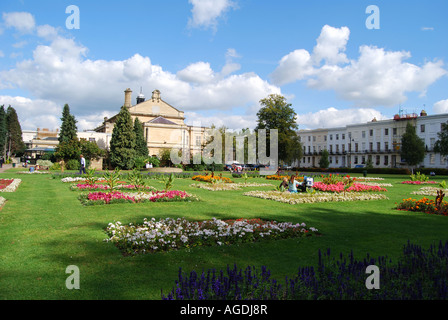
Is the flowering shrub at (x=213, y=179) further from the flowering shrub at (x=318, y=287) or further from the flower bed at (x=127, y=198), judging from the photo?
the flowering shrub at (x=318, y=287)

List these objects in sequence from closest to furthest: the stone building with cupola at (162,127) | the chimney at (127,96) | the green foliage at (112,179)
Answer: the green foliage at (112,179) < the stone building with cupola at (162,127) < the chimney at (127,96)

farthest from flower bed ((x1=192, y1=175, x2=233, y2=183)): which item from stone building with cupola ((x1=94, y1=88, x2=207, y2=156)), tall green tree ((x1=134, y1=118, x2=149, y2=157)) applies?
stone building with cupola ((x1=94, y1=88, x2=207, y2=156))

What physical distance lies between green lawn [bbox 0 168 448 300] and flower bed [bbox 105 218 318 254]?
1.05 ft

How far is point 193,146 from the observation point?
226ft

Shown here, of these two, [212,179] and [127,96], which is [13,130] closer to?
[127,96]

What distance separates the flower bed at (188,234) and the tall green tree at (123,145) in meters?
42.2

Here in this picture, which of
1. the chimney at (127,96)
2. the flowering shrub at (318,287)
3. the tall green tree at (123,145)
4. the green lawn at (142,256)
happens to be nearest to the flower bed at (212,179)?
the green lawn at (142,256)

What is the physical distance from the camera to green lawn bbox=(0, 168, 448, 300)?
468 centimetres

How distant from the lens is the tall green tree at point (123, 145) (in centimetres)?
4850

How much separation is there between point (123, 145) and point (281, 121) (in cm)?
2382

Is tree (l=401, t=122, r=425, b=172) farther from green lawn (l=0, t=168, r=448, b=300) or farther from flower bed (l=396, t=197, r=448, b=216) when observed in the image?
green lawn (l=0, t=168, r=448, b=300)

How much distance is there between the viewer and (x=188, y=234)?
7.25 meters
